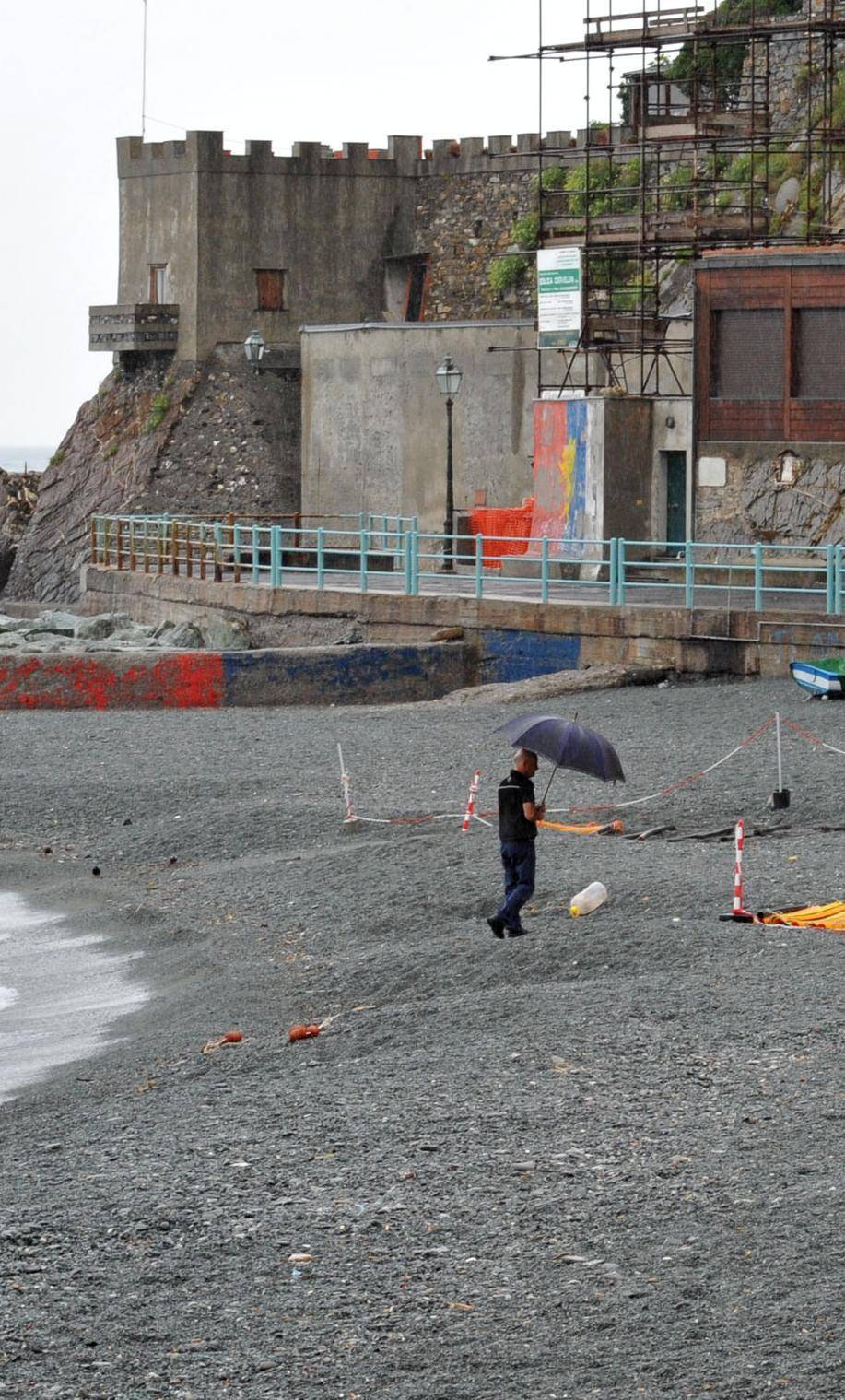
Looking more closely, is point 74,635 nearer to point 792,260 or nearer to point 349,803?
point 792,260

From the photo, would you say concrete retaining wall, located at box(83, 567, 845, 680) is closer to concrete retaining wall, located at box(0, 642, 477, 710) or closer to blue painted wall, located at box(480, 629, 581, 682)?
blue painted wall, located at box(480, 629, 581, 682)

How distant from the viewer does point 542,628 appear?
28391 mm

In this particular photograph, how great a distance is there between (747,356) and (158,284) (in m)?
24.8

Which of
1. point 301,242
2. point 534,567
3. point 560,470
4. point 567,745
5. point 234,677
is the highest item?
point 301,242

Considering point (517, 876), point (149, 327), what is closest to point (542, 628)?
point (517, 876)

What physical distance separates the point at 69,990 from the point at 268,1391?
26.4ft

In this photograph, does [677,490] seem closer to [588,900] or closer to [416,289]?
[416,289]

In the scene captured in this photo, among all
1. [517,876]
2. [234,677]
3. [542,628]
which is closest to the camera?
[517,876]

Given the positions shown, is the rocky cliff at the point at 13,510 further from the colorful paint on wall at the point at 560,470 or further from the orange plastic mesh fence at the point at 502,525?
the colorful paint on wall at the point at 560,470

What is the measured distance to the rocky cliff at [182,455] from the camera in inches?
2007

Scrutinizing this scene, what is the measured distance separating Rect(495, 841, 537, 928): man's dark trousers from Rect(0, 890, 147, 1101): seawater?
2.59 metres

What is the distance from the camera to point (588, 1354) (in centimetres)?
716

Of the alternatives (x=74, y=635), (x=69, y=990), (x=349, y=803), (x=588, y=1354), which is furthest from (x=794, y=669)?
(x=588, y=1354)

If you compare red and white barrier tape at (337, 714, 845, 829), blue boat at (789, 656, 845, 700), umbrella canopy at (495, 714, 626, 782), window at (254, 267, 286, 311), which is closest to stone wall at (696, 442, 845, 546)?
blue boat at (789, 656, 845, 700)
